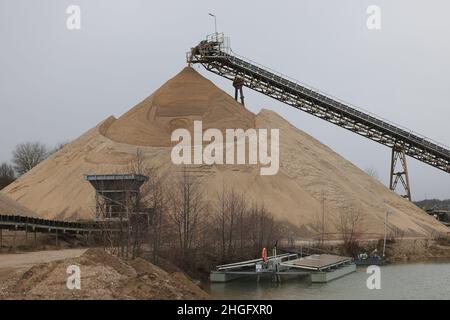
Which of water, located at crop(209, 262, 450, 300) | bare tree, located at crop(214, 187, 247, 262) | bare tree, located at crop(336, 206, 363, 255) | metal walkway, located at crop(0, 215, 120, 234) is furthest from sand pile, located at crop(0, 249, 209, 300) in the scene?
bare tree, located at crop(336, 206, 363, 255)

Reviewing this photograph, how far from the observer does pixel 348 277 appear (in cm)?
3272

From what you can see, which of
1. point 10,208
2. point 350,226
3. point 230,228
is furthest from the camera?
point 350,226

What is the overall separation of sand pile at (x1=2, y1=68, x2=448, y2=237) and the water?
1319 cm

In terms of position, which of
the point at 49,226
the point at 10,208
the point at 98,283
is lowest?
the point at 98,283

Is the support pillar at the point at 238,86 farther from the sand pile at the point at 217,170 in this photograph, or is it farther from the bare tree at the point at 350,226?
the bare tree at the point at 350,226

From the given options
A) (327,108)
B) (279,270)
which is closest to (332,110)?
(327,108)

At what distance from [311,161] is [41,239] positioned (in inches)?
1070

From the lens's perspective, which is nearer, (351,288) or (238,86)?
(351,288)

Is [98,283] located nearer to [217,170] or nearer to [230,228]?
[230,228]

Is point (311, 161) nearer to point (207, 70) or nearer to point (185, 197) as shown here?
point (207, 70)

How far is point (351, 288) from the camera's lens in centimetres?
2791

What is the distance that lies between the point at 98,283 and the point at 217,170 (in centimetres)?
3171

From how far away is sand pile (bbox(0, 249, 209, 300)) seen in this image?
1703 cm

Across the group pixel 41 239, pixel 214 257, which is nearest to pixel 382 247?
pixel 214 257
